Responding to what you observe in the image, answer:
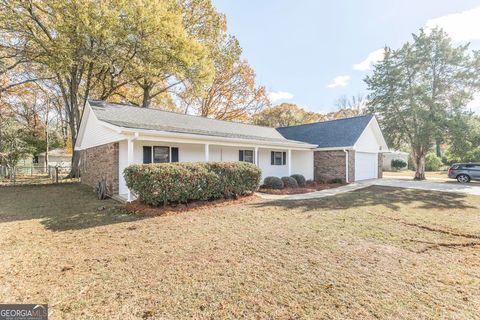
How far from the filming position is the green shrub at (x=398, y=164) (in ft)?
109

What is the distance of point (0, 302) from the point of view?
9.69 feet

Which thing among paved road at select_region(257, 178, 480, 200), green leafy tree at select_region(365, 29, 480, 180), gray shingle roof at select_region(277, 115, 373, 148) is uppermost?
green leafy tree at select_region(365, 29, 480, 180)

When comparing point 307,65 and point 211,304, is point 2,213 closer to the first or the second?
point 211,304

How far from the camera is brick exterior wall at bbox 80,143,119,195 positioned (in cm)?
1084

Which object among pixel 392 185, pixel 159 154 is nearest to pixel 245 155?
pixel 159 154

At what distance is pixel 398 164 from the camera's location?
1313 inches

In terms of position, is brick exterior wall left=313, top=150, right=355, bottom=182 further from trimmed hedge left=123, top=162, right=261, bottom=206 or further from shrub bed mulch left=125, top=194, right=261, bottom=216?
shrub bed mulch left=125, top=194, right=261, bottom=216

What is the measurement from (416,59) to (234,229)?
21.2m

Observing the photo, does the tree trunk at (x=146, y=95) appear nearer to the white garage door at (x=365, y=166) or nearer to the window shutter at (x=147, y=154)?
the window shutter at (x=147, y=154)

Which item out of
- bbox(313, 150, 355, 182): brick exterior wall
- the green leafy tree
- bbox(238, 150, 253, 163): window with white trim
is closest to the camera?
bbox(238, 150, 253, 163): window with white trim

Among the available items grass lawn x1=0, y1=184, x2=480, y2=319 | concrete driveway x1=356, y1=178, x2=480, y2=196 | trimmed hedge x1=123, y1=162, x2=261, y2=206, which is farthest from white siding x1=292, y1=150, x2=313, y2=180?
grass lawn x1=0, y1=184, x2=480, y2=319

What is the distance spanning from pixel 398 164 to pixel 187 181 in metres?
34.6

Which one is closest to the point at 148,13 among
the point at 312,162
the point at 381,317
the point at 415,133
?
the point at 312,162

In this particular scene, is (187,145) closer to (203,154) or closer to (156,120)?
(203,154)
